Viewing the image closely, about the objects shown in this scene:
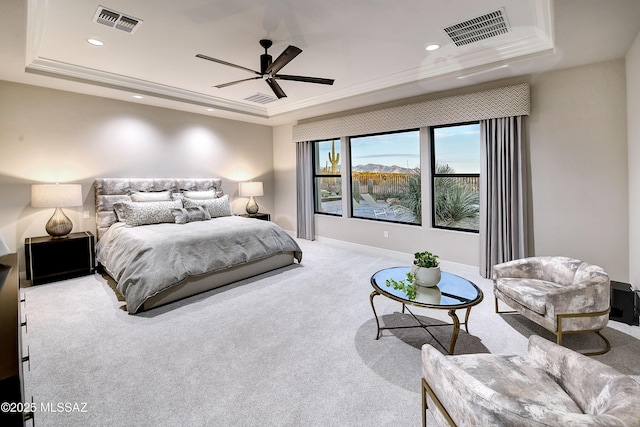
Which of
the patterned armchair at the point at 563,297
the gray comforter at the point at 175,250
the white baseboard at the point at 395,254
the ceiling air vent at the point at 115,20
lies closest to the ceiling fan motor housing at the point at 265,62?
the ceiling air vent at the point at 115,20

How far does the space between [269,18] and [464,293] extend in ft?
9.45

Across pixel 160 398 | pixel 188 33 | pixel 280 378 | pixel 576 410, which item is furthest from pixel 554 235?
pixel 188 33

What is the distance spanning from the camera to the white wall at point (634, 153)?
2.89 metres

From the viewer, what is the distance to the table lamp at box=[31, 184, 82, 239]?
157 inches

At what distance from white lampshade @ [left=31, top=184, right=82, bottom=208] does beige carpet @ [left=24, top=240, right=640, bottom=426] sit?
1070 mm

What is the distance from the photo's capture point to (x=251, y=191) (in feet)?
21.2

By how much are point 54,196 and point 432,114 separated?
17.2 ft

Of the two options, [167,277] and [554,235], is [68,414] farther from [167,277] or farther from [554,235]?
[554,235]

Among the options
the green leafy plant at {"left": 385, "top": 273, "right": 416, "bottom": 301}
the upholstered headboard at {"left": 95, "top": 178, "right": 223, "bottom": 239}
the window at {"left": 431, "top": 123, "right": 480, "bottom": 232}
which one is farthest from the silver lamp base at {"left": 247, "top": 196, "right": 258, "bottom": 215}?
the green leafy plant at {"left": 385, "top": 273, "right": 416, "bottom": 301}

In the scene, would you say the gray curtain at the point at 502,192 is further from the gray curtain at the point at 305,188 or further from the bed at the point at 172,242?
the gray curtain at the point at 305,188

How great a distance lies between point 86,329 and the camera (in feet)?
9.56

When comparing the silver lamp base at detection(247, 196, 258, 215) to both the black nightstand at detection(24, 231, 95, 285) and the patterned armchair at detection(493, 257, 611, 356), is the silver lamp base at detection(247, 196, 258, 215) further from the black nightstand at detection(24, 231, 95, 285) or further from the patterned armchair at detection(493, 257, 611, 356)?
the patterned armchair at detection(493, 257, 611, 356)

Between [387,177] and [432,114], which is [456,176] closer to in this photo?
[432,114]

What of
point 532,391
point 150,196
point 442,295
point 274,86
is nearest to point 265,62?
point 274,86
